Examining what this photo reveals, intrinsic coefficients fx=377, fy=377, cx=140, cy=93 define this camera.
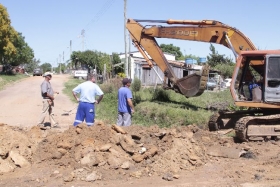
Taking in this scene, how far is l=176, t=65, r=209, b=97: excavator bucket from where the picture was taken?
Result: 47.6ft

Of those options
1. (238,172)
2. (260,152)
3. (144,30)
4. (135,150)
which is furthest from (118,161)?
(144,30)

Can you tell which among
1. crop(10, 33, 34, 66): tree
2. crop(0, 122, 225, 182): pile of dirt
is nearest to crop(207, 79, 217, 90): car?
crop(0, 122, 225, 182): pile of dirt

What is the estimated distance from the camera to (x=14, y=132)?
Answer: 25.1 feet

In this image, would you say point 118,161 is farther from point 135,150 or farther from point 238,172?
point 238,172

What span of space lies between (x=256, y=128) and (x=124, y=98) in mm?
3393

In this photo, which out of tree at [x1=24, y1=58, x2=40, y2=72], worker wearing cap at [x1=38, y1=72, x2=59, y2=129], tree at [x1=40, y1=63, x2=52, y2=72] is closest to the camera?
worker wearing cap at [x1=38, y1=72, x2=59, y2=129]

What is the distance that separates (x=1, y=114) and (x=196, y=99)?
8794 millimetres

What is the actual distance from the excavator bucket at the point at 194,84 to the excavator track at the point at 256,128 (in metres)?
4.85

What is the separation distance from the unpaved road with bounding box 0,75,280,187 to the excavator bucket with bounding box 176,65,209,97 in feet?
20.8

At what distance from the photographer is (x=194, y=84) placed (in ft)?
49.2

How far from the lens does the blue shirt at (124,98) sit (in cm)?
934

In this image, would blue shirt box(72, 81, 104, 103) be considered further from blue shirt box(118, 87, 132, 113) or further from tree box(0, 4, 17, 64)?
tree box(0, 4, 17, 64)

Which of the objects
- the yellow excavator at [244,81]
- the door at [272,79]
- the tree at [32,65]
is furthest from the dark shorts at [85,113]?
the tree at [32,65]

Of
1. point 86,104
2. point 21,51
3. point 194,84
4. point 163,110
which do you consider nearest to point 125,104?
point 86,104
